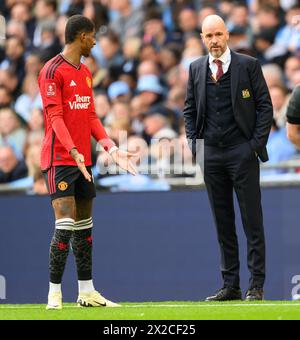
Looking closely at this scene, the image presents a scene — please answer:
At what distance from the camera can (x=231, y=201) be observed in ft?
27.4

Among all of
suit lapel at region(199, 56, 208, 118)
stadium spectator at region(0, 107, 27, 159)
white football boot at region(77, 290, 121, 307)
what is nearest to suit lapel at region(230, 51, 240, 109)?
suit lapel at region(199, 56, 208, 118)

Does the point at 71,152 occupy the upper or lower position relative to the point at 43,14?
lower

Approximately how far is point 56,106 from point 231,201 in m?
1.80

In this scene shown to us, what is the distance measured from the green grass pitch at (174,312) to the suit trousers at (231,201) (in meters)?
0.42

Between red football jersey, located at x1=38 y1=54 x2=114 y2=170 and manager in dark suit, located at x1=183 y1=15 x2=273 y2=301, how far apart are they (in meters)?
1.02

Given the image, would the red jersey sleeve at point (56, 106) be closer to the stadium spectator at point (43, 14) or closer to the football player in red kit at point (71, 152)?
the football player in red kit at point (71, 152)

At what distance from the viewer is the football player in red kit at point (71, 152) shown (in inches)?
→ 291

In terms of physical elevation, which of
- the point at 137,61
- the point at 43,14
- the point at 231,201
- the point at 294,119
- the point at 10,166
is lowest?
the point at 231,201

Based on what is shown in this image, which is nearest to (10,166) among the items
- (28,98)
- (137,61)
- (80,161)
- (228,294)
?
(28,98)

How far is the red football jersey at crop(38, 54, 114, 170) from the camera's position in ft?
24.3

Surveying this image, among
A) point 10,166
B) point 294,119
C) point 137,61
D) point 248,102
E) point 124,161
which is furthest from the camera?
point 137,61

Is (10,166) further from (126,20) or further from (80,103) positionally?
(80,103)

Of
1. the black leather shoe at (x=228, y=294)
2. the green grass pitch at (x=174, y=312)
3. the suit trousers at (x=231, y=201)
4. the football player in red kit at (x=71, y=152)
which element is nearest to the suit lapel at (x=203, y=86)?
the suit trousers at (x=231, y=201)

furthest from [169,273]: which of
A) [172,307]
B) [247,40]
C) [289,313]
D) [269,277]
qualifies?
[289,313]
